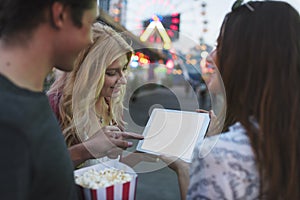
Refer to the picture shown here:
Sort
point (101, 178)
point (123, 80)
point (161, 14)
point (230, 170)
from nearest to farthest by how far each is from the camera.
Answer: point (230, 170) → point (101, 178) → point (123, 80) → point (161, 14)

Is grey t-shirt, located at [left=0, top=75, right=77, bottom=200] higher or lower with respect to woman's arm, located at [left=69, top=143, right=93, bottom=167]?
higher

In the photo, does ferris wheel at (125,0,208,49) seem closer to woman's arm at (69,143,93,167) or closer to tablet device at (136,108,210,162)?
tablet device at (136,108,210,162)

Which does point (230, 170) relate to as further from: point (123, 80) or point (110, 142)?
point (123, 80)

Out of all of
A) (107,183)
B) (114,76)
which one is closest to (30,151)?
(107,183)

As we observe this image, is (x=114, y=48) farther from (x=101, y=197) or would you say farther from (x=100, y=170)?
(x=101, y=197)

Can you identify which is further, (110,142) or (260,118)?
(110,142)

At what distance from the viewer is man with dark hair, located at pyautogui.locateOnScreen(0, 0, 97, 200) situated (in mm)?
596

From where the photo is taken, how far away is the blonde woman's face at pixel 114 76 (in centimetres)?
144

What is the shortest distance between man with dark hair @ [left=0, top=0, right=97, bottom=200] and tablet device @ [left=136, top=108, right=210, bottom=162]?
0.39m

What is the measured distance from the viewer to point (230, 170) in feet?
2.40

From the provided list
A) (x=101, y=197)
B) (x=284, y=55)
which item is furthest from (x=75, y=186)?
Result: (x=284, y=55)

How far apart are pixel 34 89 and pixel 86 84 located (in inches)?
26.0

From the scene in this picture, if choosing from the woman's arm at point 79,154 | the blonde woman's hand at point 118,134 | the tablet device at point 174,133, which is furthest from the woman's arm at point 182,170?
the woman's arm at point 79,154

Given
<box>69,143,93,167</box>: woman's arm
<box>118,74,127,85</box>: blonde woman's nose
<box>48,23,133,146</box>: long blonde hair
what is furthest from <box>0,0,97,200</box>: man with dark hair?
<box>118,74,127,85</box>: blonde woman's nose
